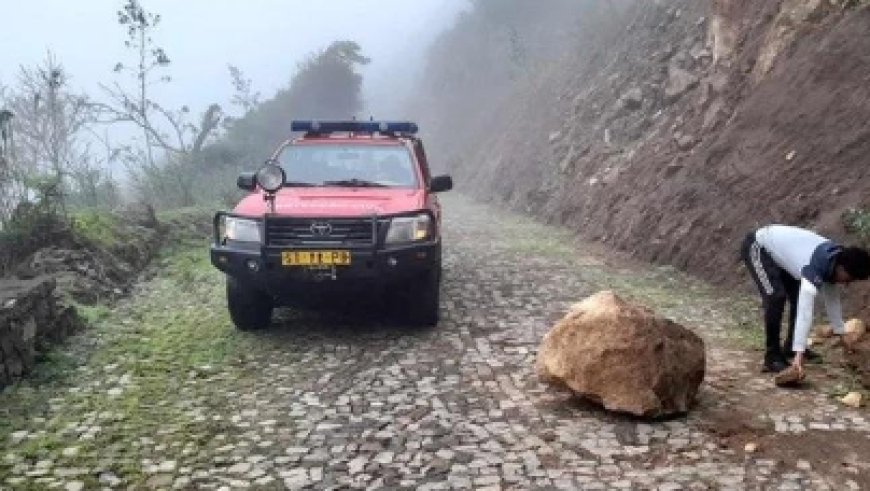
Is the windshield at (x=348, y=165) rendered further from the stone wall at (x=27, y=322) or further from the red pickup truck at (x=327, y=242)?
the stone wall at (x=27, y=322)

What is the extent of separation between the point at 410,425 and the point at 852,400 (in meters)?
2.83

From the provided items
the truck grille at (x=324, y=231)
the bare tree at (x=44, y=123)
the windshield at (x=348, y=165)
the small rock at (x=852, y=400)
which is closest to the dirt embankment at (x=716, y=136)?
the small rock at (x=852, y=400)

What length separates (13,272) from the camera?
→ 8.93 m

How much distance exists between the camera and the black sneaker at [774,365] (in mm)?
5859

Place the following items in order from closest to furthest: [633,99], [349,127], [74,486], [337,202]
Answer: [74,486]
[337,202]
[349,127]
[633,99]

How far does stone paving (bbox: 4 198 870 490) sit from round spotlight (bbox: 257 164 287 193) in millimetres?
1343

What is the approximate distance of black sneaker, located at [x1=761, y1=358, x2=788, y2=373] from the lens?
5859mm

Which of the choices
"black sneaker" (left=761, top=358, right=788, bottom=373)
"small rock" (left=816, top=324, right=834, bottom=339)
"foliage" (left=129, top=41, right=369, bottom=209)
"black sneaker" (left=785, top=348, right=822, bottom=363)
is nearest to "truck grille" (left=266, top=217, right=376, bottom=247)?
"black sneaker" (left=761, top=358, right=788, bottom=373)

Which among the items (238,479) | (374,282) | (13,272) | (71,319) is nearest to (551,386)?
(374,282)

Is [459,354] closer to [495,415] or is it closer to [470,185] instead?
[495,415]

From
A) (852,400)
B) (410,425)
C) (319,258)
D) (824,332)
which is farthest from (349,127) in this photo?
(852,400)

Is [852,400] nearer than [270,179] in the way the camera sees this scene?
Yes

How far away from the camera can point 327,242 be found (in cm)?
664

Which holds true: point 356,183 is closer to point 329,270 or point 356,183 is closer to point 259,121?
point 329,270
